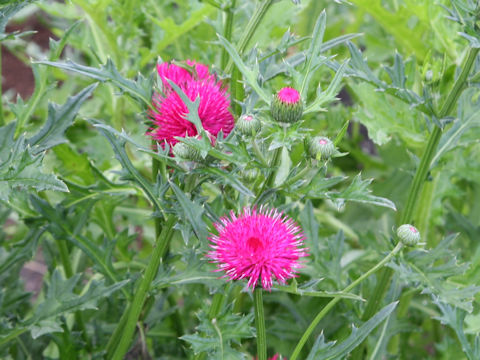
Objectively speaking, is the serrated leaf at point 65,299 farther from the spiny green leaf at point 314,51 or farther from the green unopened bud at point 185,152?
the spiny green leaf at point 314,51

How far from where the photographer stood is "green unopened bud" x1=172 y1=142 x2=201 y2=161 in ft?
3.84

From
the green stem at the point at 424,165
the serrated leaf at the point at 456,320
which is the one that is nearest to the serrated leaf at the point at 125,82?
the green stem at the point at 424,165

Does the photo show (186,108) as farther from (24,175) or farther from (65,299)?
(65,299)

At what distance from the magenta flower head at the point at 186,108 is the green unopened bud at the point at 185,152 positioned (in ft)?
0.16

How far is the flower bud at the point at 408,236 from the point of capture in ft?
4.19

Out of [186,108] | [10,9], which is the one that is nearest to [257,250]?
[186,108]

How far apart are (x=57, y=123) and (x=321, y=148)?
749 millimetres

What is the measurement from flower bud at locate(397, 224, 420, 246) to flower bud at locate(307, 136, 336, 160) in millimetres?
258

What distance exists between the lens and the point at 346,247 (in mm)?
2244

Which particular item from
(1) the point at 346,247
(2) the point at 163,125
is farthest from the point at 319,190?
(1) the point at 346,247

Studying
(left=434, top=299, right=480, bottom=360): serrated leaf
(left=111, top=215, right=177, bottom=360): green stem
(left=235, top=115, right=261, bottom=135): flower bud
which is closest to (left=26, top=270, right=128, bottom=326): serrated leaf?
(left=111, top=215, right=177, bottom=360): green stem

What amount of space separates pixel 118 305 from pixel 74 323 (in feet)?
0.52

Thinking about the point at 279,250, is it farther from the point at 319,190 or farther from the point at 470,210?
the point at 470,210

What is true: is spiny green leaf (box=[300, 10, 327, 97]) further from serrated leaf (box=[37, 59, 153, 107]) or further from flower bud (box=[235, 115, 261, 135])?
serrated leaf (box=[37, 59, 153, 107])
